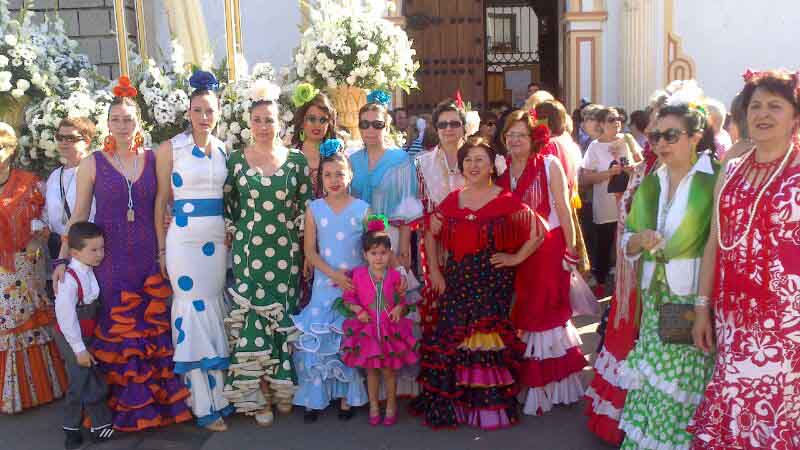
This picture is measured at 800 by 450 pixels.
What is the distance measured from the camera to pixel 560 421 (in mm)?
4254

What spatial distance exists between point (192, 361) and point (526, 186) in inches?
87.7

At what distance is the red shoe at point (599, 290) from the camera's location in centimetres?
692

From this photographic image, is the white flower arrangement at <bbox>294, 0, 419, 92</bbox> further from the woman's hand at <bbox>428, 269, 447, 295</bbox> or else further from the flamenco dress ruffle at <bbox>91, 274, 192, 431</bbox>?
the flamenco dress ruffle at <bbox>91, 274, 192, 431</bbox>

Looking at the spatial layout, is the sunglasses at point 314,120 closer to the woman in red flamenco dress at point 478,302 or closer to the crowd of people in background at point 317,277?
the crowd of people in background at point 317,277

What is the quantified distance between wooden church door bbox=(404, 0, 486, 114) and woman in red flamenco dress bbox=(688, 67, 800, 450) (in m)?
7.39

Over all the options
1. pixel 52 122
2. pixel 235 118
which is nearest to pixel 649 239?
pixel 235 118

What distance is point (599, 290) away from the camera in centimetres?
705

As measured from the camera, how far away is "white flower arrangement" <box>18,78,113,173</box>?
5.32 m

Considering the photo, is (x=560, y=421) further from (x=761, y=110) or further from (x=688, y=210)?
(x=761, y=110)

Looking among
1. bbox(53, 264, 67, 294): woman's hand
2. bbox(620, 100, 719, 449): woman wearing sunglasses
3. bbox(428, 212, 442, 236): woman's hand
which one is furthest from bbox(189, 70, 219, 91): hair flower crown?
bbox(620, 100, 719, 449): woman wearing sunglasses

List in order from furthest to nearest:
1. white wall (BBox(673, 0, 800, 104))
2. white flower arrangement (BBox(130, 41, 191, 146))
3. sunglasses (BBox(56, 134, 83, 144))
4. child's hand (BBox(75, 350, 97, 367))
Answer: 1. white wall (BBox(673, 0, 800, 104))
2. white flower arrangement (BBox(130, 41, 191, 146))
3. sunglasses (BBox(56, 134, 83, 144))
4. child's hand (BBox(75, 350, 97, 367))

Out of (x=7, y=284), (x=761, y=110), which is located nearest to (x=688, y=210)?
(x=761, y=110)

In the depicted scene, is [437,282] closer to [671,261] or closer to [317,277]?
[317,277]

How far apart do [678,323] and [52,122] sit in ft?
14.9
